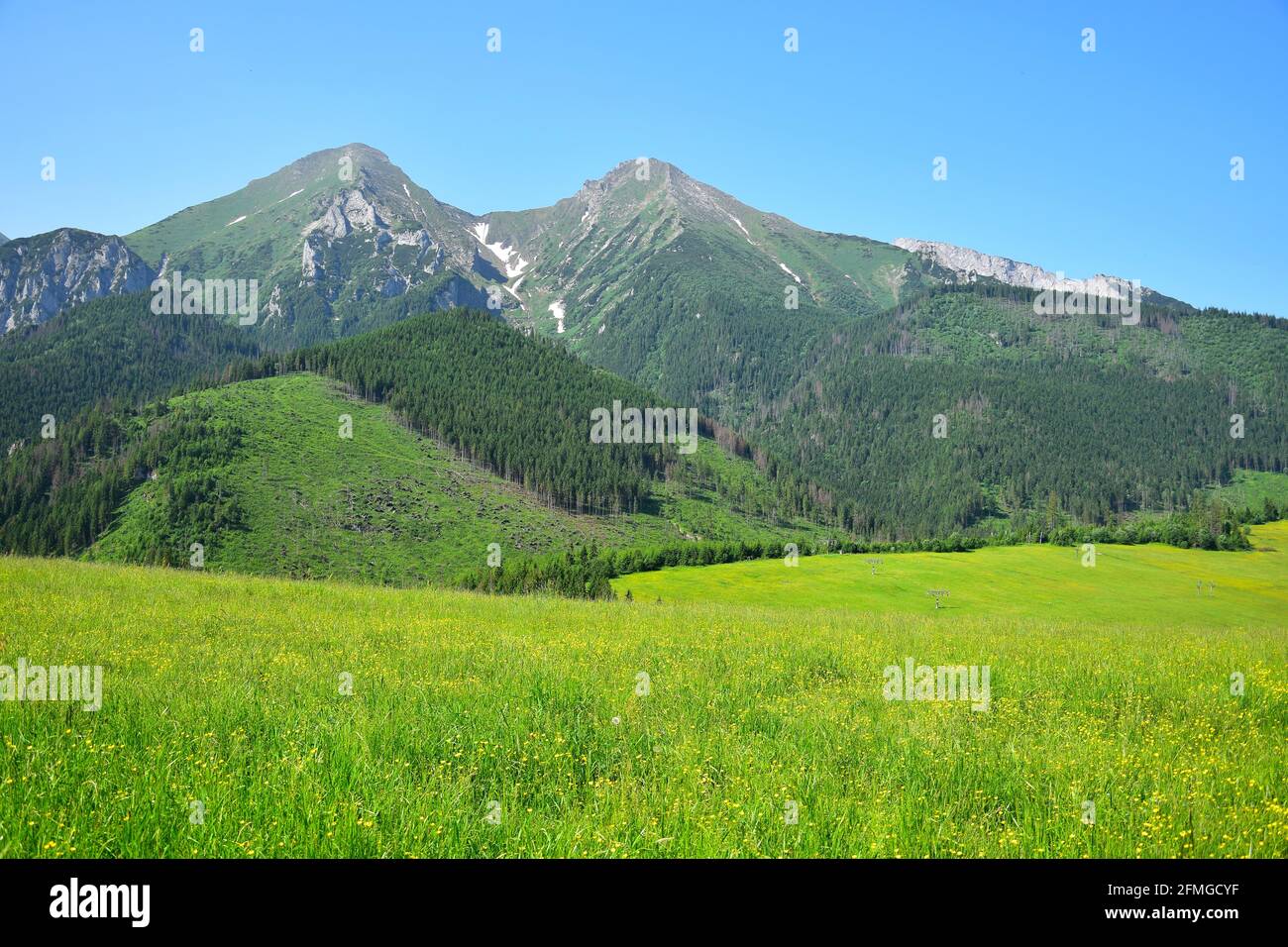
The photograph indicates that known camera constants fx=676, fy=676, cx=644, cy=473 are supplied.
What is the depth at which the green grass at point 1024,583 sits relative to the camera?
6781 cm

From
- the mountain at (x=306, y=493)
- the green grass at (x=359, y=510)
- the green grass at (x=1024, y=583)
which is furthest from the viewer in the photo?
the mountain at (x=306, y=493)

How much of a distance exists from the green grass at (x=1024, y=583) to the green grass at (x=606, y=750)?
45141 mm

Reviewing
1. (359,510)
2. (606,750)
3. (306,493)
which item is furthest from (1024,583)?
(306,493)

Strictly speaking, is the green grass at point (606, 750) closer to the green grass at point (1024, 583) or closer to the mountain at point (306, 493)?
the green grass at point (1024, 583)

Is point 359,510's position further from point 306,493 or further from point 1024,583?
point 1024,583

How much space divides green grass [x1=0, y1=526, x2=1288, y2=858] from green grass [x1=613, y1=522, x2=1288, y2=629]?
45141 millimetres

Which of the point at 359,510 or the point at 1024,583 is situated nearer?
the point at 1024,583

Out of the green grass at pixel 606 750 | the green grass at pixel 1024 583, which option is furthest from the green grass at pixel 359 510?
the green grass at pixel 606 750

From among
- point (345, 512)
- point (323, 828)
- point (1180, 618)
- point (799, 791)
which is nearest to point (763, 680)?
point (799, 791)

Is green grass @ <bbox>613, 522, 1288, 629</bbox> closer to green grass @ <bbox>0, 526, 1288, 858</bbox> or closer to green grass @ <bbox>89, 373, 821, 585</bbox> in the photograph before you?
green grass @ <bbox>0, 526, 1288, 858</bbox>

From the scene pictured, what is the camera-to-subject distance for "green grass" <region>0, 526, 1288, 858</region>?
5.72 meters

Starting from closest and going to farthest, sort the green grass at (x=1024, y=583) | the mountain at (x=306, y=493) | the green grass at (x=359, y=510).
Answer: the green grass at (x=1024, y=583) < the green grass at (x=359, y=510) < the mountain at (x=306, y=493)

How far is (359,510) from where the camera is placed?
141 metres

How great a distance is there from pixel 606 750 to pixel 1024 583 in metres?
90.4
